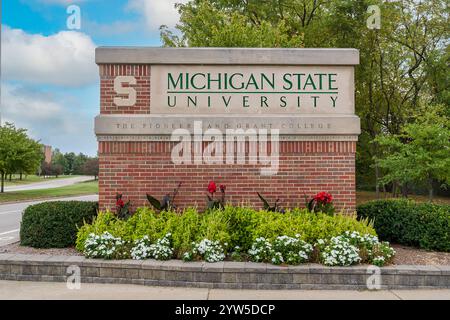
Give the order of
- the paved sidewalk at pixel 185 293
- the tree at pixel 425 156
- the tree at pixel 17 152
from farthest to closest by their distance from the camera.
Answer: the tree at pixel 17 152 < the tree at pixel 425 156 < the paved sidewalk at pixel 185 293

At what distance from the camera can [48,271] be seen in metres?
6.14

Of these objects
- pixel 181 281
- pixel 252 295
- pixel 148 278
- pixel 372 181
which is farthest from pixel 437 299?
pixel 372 181

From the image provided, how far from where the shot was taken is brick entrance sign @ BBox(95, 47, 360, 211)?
7824 mm

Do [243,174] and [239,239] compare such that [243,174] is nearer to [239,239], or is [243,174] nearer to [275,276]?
[239,239]

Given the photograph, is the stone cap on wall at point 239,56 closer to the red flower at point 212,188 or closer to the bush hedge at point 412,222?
the red flower at point 212,188

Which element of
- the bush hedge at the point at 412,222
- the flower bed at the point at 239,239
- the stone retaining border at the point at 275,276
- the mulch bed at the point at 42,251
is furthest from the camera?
the bush hedge at the point at 412,222

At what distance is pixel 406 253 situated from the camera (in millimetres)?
7012

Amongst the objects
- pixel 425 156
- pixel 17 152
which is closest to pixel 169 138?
pixel 425 156

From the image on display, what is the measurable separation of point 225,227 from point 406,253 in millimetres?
3067

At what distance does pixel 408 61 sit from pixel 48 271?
24830 mm

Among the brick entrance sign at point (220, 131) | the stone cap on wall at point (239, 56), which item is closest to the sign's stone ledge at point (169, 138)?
the brick entrance sign at point (220, 131)

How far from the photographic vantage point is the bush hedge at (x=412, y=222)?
717 cm

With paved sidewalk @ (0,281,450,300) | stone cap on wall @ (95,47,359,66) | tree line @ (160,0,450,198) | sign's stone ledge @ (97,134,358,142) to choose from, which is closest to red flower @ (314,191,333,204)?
sign's stone ledge @ (97,134,358,142)

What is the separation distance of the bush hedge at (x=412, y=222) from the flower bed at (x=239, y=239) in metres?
1.27
